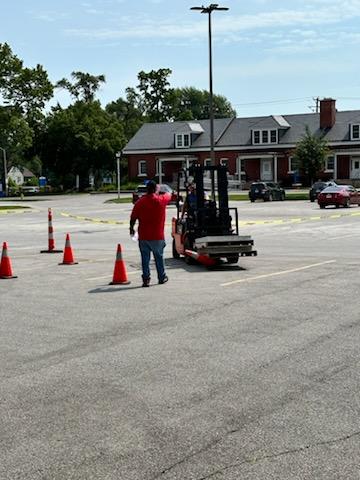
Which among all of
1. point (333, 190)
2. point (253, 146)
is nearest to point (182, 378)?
point (333, 190)

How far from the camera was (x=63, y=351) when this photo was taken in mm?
7871

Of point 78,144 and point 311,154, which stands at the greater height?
point 78,144

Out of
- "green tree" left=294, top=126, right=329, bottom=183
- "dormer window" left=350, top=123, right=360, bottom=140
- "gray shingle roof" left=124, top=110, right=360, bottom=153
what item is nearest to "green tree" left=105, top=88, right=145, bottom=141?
"gray shingle roof" left=124, top=110, right=360, bottom=153

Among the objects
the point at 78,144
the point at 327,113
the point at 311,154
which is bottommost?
the point at 311,154

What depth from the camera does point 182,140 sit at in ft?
274

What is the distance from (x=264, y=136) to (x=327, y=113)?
702cm

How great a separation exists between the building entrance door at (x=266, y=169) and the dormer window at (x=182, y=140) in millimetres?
9159

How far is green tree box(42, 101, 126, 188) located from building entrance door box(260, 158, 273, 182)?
840 inches

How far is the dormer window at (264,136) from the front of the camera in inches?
3078

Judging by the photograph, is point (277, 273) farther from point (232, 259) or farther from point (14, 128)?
point (14, 128)

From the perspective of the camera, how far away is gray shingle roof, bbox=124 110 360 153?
75.3 metres

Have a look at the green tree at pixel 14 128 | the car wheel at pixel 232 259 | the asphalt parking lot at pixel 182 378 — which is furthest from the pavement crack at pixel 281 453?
the green tree at pixel 14 128

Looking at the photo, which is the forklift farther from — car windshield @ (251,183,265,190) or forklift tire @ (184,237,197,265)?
car windshield @ (251,183,265,190)

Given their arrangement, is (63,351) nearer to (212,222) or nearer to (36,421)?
(36,421)
